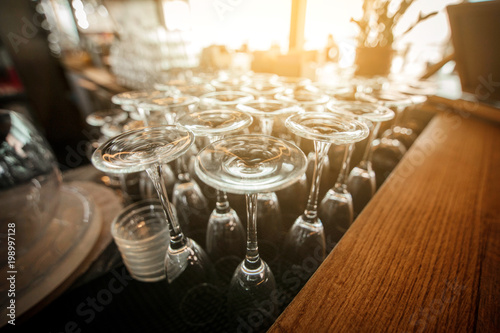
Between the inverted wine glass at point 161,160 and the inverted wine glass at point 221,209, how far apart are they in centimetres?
6

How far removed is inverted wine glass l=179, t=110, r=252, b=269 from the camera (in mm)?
481

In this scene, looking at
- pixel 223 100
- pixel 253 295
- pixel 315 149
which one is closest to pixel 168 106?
pixel 223 100

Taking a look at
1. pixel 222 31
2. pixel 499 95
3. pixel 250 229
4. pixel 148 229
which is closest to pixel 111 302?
pixel 148 229

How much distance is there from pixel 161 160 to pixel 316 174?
1.04 feet

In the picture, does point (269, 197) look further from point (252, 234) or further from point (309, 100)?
point (309, 100)

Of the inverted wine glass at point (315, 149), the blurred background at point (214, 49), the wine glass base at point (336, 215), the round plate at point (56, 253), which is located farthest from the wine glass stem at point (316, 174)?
the blurred background at point (214, 49)

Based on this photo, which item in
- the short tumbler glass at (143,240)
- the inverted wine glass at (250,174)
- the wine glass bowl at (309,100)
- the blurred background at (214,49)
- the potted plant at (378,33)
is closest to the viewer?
the inverted wine glass at (250,174)

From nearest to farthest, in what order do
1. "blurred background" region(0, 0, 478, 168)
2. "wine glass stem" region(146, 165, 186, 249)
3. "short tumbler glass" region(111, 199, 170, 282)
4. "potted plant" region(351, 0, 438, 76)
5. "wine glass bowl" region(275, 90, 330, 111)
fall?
"wine glass stem" region(146, 165, 186, 249) < "short tumbler glass" region(111, 199, 170, 282) < "wine glass bowl" region(275, 90, 330, 111) < "potted plant" region(351, 0, 438, 76) < "blurred background" region(0, 0, 478, 168)

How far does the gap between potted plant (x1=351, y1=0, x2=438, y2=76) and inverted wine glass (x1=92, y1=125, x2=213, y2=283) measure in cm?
107

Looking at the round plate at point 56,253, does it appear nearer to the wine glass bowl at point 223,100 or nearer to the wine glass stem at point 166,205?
the wine glass stem at point 166,205

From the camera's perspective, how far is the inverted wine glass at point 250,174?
12.8 inches

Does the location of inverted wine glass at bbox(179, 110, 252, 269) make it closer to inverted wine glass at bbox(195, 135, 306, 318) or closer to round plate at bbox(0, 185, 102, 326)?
inverted wine glass at bbox(195, 135, 306, 318)

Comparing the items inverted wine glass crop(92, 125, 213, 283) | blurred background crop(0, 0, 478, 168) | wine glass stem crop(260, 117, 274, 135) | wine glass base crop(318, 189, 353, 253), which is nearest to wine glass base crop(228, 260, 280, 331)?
inverted wine glass crop(92, 125, 213, 283)

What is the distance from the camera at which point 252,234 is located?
1.43 feet
